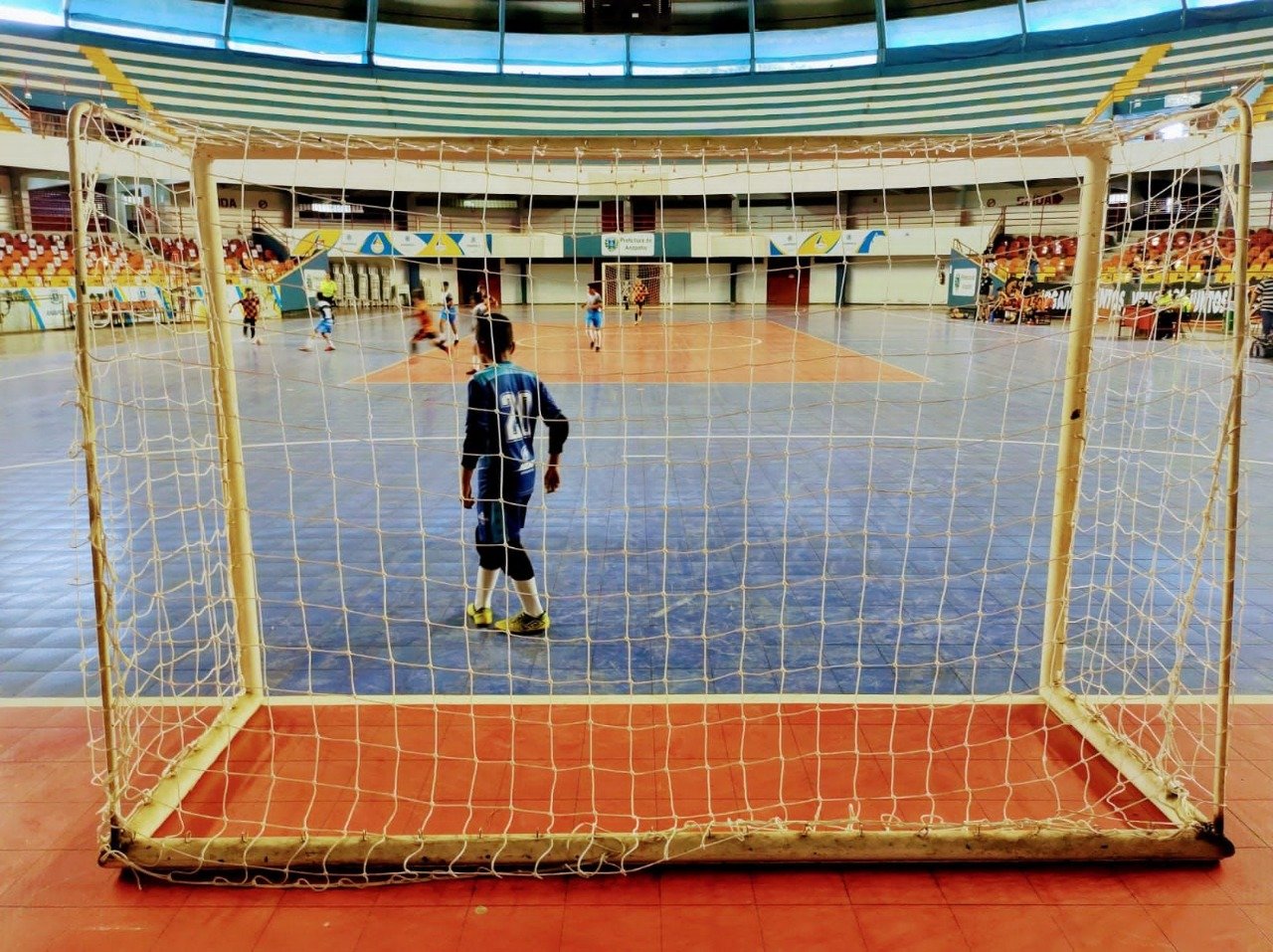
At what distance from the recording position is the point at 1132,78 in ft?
100

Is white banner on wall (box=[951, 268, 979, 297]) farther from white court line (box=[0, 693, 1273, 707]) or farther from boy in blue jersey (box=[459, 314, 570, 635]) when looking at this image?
boy in blue jersey (box=[459, 314, 570, 635])

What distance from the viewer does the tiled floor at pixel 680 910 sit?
2725mm

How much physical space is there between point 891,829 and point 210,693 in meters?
3.41

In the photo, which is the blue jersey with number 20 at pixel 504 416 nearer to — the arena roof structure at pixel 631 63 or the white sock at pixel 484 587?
the white sock at pixel 484 587

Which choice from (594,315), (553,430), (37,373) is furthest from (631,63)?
(553,430)

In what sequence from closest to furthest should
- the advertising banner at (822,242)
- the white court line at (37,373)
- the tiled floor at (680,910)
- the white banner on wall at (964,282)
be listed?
1. the tiled floor at (680,910)
2. the white court line at (37,373)
3. the white banner on wall at (964,282)
4. the advertising banner at (822,242)

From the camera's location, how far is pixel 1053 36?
104 feet

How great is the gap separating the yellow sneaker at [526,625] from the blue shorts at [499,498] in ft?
1.67

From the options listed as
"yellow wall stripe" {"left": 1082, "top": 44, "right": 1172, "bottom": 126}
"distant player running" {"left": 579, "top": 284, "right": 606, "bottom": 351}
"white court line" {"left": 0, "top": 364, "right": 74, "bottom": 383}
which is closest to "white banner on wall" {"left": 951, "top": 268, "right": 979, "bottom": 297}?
"yellow wall stripe" {"left": 1082, "top": 44, "right": 1172, "bottom": 126}

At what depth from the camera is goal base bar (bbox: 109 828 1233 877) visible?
3.03m

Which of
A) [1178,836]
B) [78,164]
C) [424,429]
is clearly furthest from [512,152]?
[424,429]

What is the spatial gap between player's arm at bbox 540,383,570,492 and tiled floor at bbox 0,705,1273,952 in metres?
2.35

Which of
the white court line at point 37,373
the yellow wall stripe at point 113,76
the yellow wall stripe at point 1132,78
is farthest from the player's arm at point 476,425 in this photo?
the yellow wall stripe at point 1132,78

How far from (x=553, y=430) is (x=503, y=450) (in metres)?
0.32
